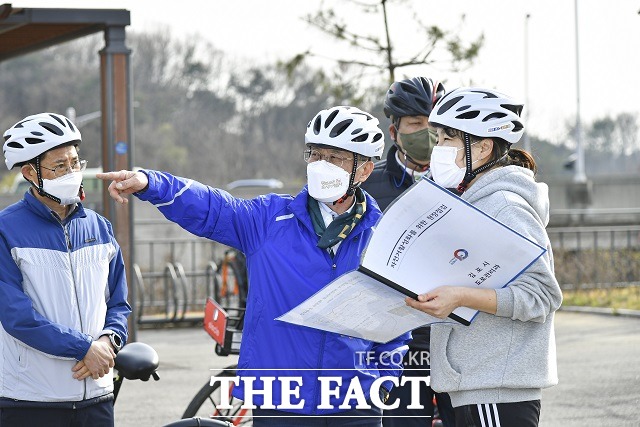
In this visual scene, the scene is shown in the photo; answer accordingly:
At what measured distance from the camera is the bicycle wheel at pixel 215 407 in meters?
6.25

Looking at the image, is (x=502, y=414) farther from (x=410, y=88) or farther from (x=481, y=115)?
(x=410, y=88)

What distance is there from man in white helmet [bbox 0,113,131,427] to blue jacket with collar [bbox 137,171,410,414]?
0.80 meters

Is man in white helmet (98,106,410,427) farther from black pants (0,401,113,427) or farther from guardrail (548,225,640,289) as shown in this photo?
guardrail (548,225,640,289)

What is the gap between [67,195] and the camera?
493 cm

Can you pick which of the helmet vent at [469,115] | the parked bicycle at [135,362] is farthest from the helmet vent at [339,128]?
the parked bicycle at [135,362]

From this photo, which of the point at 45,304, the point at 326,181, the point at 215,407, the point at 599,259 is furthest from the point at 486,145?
the point at 599,259

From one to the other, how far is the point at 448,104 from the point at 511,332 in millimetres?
818

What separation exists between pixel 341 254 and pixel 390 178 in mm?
1538

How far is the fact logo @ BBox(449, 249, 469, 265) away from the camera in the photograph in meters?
3.69

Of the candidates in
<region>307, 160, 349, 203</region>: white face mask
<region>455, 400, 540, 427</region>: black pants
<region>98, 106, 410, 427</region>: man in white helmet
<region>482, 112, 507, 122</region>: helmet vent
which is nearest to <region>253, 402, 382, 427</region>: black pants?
<region>98, 106, 410, 427</region>: man in white helmet

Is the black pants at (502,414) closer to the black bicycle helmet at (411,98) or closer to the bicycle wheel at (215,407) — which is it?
the black bicycle helmet at (411,98)

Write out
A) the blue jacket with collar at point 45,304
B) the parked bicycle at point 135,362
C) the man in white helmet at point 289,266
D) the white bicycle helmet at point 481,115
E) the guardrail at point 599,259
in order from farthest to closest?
the guardrail at point 599,259
the parked bicycle at point 135,362
the blue jacket with collar at point 45,304
the man in white helmet at point 289,266
the white bicycle helmet at point 481,115

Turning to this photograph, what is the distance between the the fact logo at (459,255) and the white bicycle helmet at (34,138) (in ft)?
6.61

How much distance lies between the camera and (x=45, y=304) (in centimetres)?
481
